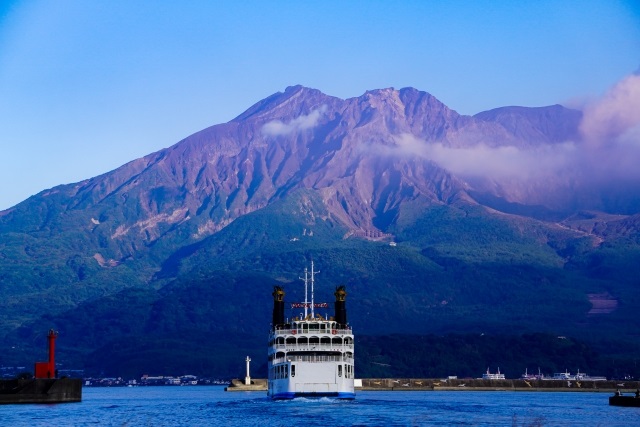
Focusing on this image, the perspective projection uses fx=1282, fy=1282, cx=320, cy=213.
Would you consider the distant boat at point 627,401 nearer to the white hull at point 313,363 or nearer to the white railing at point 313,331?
the white hull at point 313,363

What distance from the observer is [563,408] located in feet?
539

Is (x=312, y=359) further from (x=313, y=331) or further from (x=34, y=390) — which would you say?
(x=34, y=390)

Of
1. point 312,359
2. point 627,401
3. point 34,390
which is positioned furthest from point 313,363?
point 627,401

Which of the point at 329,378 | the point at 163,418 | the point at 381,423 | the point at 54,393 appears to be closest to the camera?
the point at 381,423

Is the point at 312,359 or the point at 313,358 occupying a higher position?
the point at 313,358

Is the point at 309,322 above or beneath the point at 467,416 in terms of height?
above

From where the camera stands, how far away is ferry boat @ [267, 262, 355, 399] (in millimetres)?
151375

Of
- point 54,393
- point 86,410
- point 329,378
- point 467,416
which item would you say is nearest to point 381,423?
point 467,416

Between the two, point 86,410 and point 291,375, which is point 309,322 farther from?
point 86,410

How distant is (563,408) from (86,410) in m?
60.2

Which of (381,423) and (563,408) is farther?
(563,408)

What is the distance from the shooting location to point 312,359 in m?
152

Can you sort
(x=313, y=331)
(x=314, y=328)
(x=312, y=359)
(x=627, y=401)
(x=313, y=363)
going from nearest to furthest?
(x=313, y=363) → (x=312, y=359) → (x=313, y=331) → (x=314, y=328) → (x=627, y=401)

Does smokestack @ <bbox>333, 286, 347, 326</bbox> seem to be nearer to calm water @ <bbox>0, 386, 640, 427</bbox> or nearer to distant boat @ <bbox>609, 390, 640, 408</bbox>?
calm water @ <bbox>0, 386, 640, 427</bbox>
